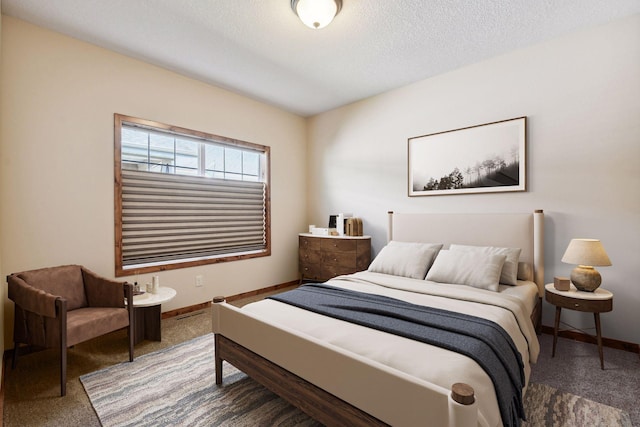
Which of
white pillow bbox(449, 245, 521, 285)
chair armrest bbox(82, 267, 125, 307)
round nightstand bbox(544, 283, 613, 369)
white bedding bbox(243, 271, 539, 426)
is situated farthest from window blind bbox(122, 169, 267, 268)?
round nightstand bbox(544, 283, 613, 369)

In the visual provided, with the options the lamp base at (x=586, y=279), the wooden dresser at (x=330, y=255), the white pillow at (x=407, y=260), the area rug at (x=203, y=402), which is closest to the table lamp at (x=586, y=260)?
the lamp base at (x=586, y=279)

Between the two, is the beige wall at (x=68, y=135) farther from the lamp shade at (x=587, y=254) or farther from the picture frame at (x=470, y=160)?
the lamp shade at (x=587, y=254)

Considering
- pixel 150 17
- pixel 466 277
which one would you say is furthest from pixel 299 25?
pixel 466 277

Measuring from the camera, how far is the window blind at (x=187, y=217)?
3.21 m

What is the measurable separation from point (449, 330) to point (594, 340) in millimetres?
2108

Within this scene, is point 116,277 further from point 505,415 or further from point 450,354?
point 505,415

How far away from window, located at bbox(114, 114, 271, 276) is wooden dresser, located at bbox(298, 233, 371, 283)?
0.59 meters

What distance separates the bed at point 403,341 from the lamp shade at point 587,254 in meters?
0.40

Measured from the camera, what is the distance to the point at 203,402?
1924 mm

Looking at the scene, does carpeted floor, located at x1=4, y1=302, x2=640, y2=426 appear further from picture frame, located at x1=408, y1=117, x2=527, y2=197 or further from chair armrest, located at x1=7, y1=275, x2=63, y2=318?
picture frame, located at x1=408, y1=117, x2=527, y2=197

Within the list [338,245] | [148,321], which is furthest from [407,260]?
[148,321]

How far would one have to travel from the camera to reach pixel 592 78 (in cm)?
269

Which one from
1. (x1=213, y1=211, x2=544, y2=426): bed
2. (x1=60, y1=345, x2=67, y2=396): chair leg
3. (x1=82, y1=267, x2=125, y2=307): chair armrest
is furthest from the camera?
(x1=82, y1=267, x2=125, y2=307): chair armrest

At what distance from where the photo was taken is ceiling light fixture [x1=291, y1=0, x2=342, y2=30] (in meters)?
2.22
